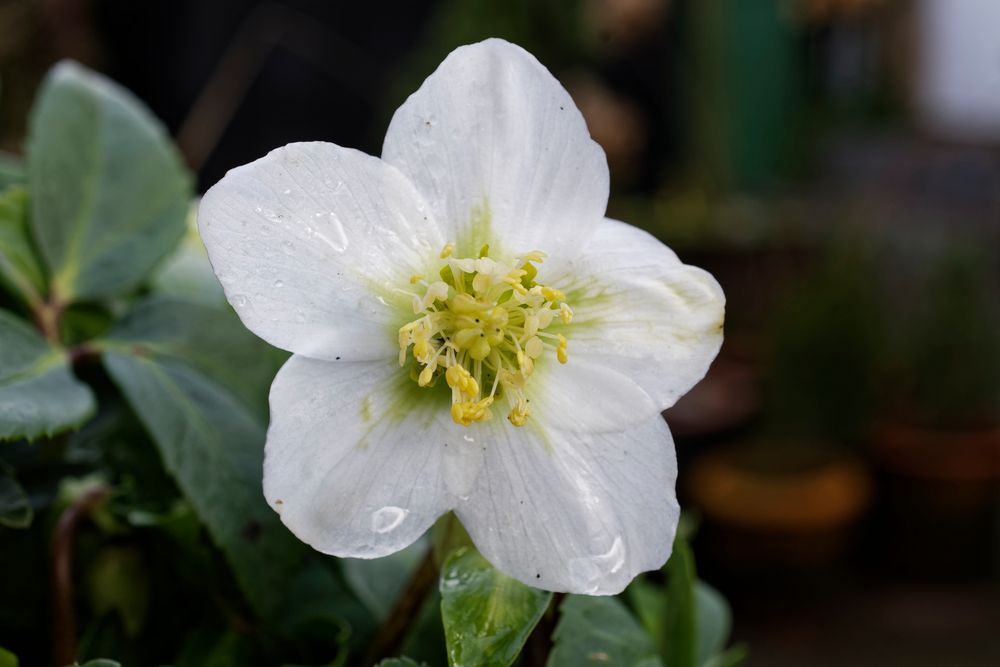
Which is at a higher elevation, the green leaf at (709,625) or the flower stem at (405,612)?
the flower stem at (405,612)

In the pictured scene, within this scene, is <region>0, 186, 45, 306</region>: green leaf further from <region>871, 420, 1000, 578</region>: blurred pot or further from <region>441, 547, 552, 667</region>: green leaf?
<region>871, 420, 1000, 578</region>: blurred pot

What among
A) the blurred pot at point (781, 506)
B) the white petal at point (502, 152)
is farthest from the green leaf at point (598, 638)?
the blurred pot at point (781, 506)

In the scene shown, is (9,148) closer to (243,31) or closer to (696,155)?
(243,31)

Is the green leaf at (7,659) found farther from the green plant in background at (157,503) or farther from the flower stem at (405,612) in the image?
the flower stem at (405,612)

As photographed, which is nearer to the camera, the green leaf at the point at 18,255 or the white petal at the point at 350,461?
the white petal at the point at 350,461

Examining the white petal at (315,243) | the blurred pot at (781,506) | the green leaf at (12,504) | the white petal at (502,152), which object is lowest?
the blurred pot at (781,506)

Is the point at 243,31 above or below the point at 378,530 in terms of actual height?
below

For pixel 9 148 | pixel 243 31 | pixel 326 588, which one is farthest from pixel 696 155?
pixel 326 588

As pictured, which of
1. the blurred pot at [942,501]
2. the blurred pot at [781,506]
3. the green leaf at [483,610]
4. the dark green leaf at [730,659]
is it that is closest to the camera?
the green leaf at [483,610]

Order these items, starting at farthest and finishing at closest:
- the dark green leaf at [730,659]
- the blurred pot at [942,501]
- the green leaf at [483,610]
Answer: the blurred pot at [942,501]
the dark green leaf at [730,659]
the green leaf at [483,610]
